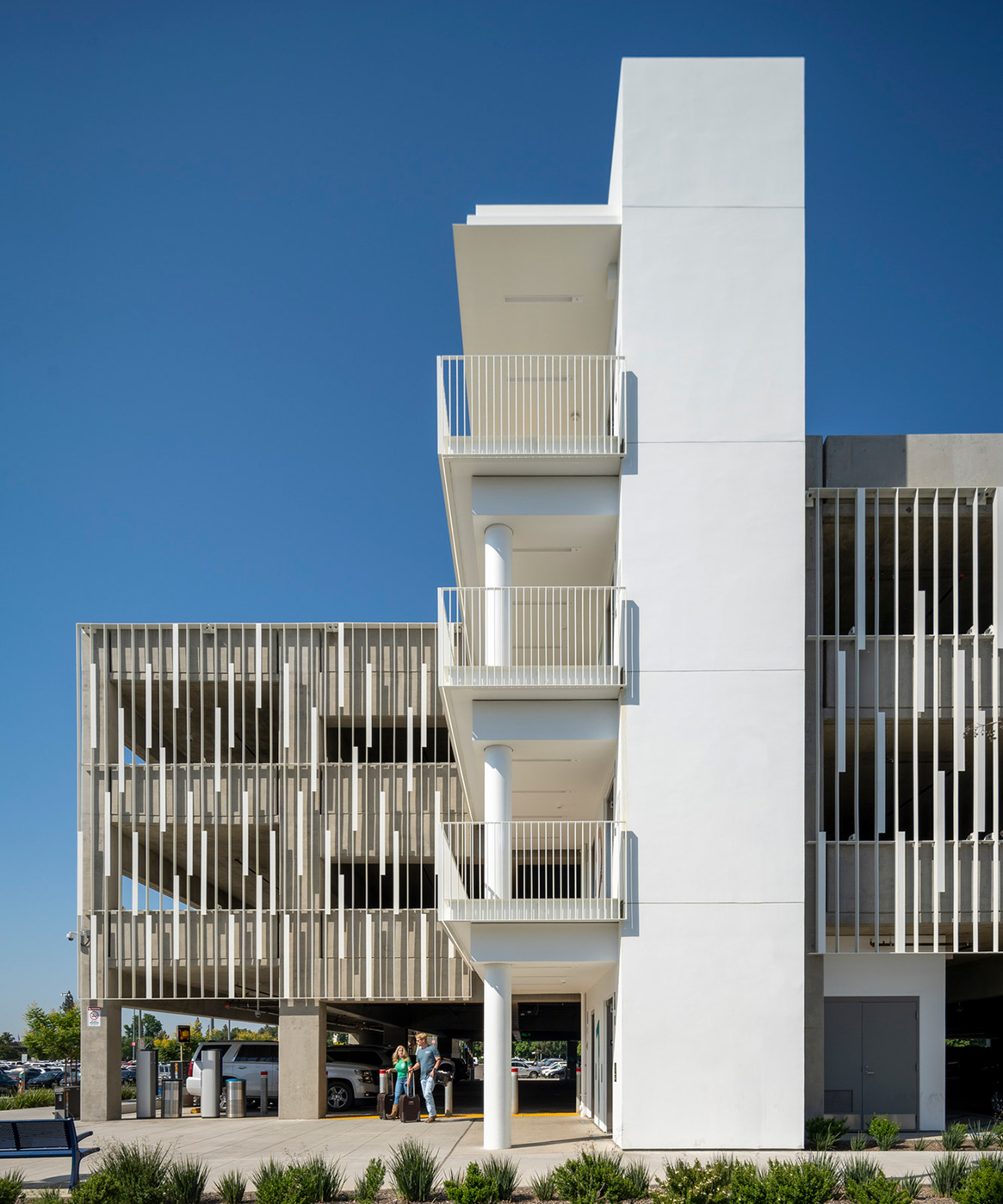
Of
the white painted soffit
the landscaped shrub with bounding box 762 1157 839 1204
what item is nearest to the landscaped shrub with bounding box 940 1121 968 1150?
the landscaped shrub with bounding box 762 1157 839 1204

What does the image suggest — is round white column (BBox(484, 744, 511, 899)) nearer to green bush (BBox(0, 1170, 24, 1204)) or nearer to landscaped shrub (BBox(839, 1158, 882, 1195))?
landscaped shrub (BBox(839, 1158, 882, 1195))

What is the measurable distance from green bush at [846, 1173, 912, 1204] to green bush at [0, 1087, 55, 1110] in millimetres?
27172

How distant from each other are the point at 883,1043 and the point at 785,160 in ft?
45.0

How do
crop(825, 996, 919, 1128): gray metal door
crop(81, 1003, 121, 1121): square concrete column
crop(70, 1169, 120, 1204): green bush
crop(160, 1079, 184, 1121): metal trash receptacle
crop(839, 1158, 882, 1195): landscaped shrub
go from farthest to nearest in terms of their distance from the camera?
crop(160, 1079, 184, 1121): metal trash receptacle
crop(81, 1003, 121, 1121): square concrete column
crop(825, 996, 919, 1128): gray metal door
crop(839, 1158, 882, 1195): landscaped shrub
crop(70, 1169, 120, 1204): green bush

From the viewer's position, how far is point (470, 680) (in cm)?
1717

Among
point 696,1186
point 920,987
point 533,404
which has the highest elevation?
point 533,404

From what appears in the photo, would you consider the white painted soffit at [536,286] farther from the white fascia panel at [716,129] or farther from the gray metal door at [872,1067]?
the gray metal door at [872,1067]

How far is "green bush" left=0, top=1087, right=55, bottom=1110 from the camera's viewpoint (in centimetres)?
3203

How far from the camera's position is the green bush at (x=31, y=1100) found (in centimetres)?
3203

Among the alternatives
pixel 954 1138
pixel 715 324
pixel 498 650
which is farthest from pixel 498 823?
pixel 715 324

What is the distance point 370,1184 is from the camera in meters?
12.2

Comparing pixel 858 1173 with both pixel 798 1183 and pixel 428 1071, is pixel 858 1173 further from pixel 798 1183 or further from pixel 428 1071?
pixel 428 1071

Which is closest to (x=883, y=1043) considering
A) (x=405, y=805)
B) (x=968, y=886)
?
(x=968, y=886)

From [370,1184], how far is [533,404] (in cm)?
1342
